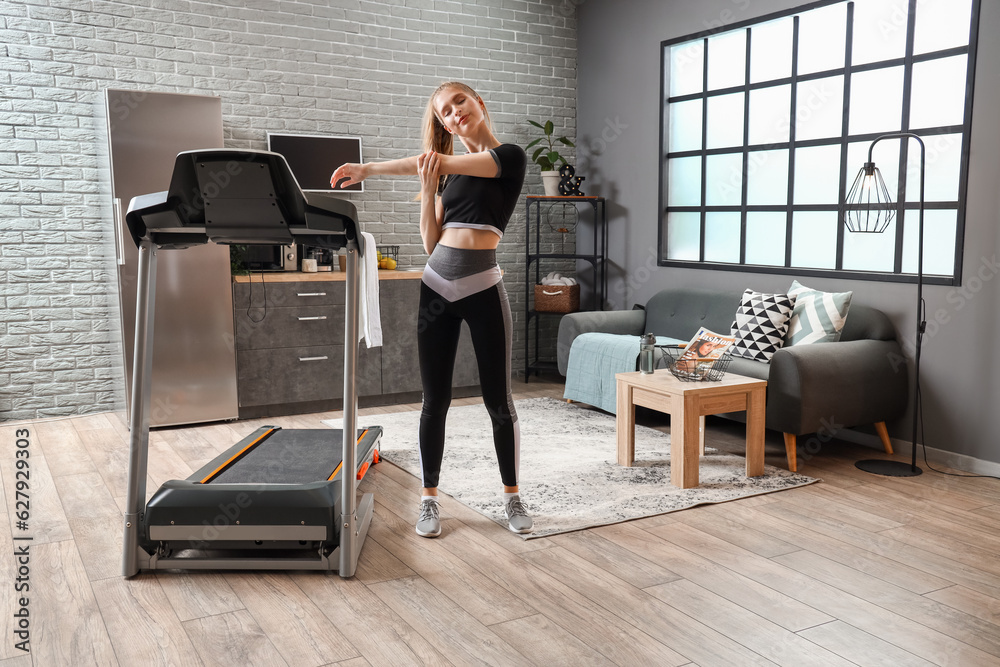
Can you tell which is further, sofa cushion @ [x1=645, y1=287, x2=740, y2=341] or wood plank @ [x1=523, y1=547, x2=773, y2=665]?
sofa cushion @ [x1=645, y1=287, x2=740, y2=341]

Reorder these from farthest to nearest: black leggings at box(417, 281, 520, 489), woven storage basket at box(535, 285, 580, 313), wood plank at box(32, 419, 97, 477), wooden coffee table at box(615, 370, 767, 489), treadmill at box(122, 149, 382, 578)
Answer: woven storage basket at box(535, 285, 580, 313), wood plank at box(32, 419, 97, 477), wooden coffee table at box(615, 370, 767, 489), black leggings at box(417, 281, 520, 489), treadmill at box(122, 149, 382, 578)

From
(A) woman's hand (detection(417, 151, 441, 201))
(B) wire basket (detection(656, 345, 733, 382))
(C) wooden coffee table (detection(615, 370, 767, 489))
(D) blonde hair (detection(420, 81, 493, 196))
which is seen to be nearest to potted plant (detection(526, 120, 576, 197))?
(C) wooden coffee table (detection(615, 370, 767, 489))

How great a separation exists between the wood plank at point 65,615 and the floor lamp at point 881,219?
309cm

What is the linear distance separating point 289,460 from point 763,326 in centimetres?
247

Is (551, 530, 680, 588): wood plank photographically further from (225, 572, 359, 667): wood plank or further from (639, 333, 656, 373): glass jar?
(639, 333, 656, 373): glass jar

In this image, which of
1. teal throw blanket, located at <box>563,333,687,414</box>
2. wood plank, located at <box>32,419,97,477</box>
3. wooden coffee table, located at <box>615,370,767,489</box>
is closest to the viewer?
wooden coffee table, located at <box>615,370,767,489</box>

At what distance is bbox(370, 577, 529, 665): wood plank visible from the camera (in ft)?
6.60

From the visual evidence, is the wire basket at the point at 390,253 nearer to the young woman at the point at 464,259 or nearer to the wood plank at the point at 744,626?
the young woman at the point at 464,259

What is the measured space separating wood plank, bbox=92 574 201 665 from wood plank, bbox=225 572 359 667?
7.9 inches

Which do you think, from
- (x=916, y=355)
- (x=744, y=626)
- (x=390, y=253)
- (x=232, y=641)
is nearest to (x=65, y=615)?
(x=232, y=641)

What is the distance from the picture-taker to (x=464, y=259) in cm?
271

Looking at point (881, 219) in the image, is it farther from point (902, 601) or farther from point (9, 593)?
point (9, 593)

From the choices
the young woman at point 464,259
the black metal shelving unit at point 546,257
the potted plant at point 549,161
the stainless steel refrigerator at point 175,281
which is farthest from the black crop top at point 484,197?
the potted plant at point 549,161

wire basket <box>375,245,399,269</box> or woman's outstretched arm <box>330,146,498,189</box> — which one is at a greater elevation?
woman's outstretched arm <box>330,146,498,189</box>
